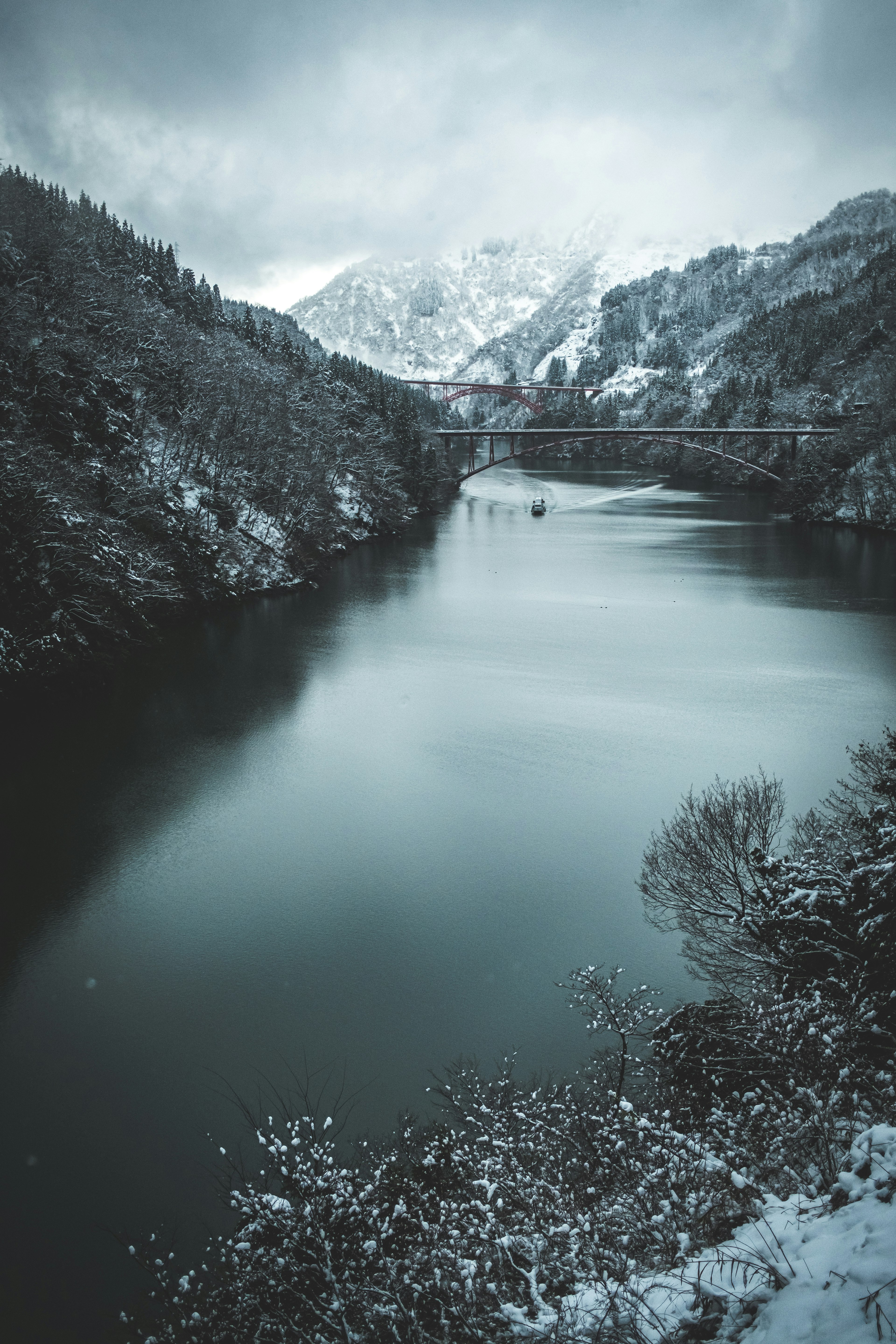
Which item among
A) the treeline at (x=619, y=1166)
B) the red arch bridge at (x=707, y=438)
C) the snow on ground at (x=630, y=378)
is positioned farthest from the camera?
the snow on ground at (x=630, y=378)

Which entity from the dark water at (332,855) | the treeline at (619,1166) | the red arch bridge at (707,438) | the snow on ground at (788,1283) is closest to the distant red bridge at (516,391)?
the red arch bridge at (707,438)

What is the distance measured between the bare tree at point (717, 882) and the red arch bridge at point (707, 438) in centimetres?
5559

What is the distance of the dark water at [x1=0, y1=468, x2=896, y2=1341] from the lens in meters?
8.68

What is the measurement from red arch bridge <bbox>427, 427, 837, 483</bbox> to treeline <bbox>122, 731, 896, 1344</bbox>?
194ft

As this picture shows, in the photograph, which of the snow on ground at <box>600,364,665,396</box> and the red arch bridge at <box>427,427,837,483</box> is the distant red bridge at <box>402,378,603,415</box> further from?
the red arch bridge at <box>427,427,837,483</box>

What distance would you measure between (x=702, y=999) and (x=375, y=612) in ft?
82.1

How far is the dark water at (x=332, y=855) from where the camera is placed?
868 cm

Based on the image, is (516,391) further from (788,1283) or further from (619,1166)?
(788,1283)

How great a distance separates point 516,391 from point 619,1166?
→ 412 feet

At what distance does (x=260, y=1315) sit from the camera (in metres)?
5.76

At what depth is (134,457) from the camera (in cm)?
3259

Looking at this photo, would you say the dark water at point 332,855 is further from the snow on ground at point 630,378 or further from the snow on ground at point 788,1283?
the snow on ground at point 630,378

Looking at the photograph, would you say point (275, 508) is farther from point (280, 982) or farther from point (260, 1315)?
point (260, 1315)

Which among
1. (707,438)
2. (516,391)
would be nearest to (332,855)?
(707,438)
